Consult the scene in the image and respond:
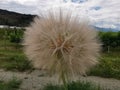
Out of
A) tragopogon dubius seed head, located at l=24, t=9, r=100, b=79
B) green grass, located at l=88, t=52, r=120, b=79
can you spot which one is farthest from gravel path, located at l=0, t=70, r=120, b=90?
tragopogon dubius seed head, located at l=24, t=9, r=100, b=79

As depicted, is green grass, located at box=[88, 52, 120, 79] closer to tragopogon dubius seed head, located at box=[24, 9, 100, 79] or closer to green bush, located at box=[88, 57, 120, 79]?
green bush, located at box=[88, 57, 120, 79]

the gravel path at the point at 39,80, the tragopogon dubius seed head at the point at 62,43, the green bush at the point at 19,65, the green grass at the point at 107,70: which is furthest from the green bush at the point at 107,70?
the tragopogon dubius seed head at the point at 62,43

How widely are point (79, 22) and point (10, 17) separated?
13373 mm

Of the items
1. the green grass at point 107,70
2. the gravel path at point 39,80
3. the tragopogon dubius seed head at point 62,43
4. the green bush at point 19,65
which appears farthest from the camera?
the green bush at point 19,65

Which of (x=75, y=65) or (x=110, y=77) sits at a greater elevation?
(x=75, y=65)

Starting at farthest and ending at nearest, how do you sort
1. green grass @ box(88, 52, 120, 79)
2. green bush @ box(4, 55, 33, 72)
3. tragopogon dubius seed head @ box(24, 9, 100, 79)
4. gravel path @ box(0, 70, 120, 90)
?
green bush @ box(4, 55, 33, 72) → green grass @ box(88, 52, 120, 79) → gravel path @ box(0, 70, 120, 90) → tragopogon dubius seed head @ box(24, 9, 100, 79)

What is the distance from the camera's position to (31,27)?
2410 mm

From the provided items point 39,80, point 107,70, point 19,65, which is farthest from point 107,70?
point 19,65

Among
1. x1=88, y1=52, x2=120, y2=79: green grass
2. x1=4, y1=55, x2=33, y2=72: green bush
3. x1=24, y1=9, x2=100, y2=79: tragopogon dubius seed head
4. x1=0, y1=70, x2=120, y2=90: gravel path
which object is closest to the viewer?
x1=24, y1=9, x2=100, y2=79: tragopogon dubius seed head

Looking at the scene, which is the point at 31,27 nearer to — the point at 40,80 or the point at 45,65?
the point at 45,65

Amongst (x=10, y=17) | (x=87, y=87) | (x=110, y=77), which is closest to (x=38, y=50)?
(x=87, y=87)

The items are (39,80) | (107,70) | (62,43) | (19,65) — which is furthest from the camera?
(19,65)

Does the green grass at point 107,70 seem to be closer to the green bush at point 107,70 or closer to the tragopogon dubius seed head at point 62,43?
the green bush at point 107,70

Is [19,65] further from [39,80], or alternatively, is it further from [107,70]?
[107,70]
